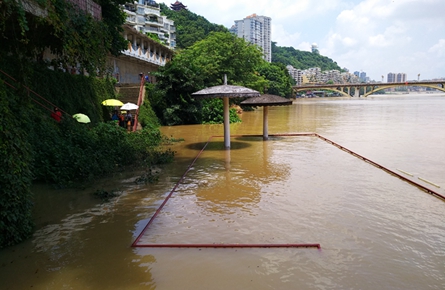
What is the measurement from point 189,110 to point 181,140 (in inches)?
253

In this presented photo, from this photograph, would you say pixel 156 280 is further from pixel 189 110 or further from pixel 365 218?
pixel 189 110

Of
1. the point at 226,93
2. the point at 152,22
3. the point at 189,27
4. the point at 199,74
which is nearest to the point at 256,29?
the point at 189,27

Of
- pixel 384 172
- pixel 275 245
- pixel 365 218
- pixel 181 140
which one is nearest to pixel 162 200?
pixel 275 245

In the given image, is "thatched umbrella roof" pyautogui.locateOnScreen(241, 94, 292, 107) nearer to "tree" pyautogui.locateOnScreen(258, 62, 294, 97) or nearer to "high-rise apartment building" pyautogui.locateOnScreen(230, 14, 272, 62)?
"tree" pyautogui.locateOnScreen(258, 62, 294, 97)

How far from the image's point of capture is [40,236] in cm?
561

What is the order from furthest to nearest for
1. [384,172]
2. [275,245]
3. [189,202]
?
1. [384,172]
2. [189,202]
3. [275,245]

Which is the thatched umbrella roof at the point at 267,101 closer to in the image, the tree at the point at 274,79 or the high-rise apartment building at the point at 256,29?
the tree at the point at 274,79

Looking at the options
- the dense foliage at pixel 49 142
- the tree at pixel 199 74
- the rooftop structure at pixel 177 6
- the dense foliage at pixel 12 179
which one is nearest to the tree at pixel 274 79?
the tree at pixel 199 74

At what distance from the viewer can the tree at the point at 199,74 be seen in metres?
22.2

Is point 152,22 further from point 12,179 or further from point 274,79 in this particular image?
point 12,179

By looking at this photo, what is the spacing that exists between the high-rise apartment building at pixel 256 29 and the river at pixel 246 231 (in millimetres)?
170294

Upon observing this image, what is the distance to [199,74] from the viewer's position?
76.4ft

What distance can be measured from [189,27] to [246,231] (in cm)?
9307

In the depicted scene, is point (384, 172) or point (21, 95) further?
point (384, 172)
